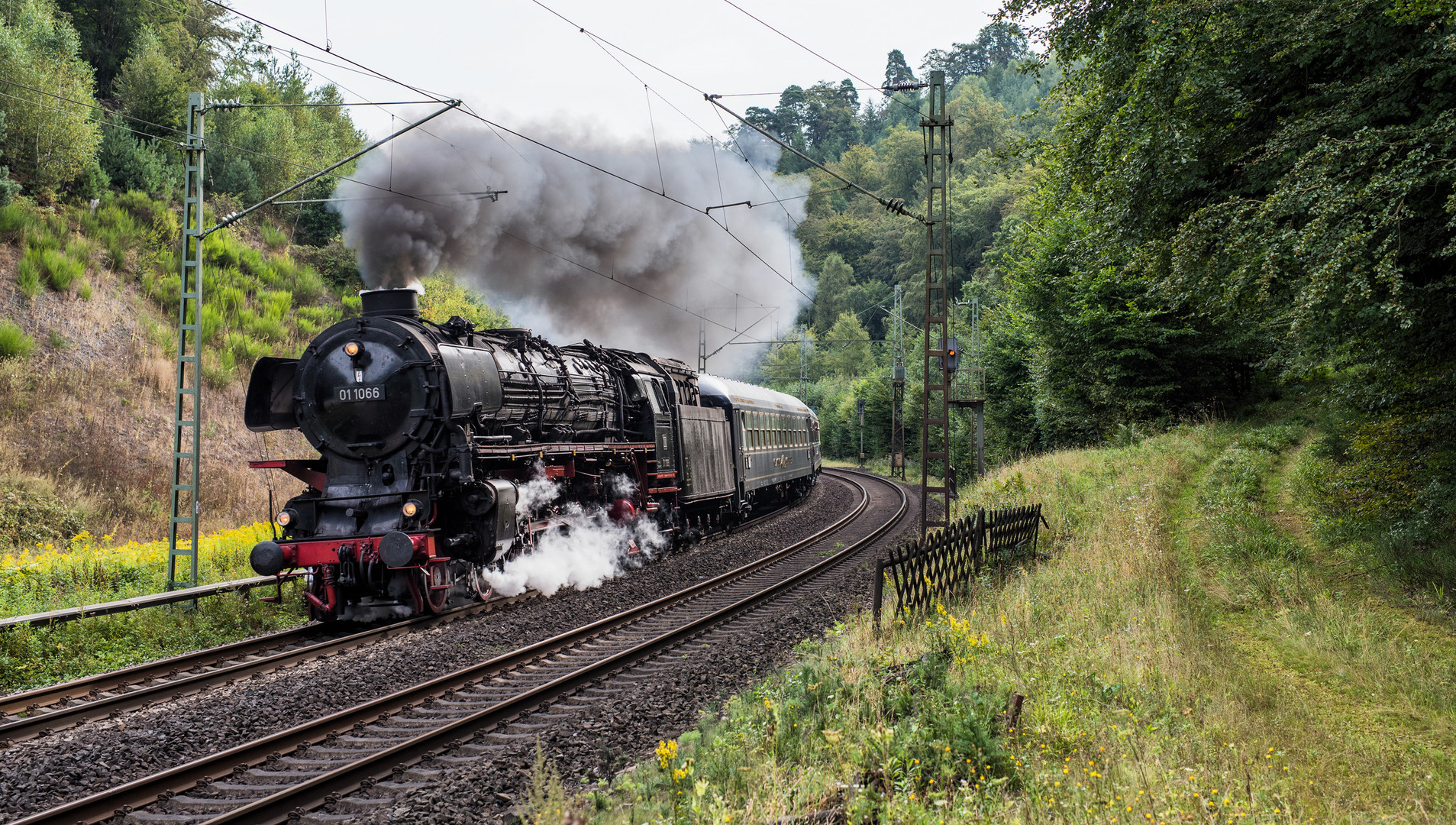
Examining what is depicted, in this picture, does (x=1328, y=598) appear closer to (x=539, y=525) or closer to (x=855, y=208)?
(x=539, y=525)

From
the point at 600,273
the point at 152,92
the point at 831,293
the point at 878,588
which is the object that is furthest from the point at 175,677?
the point at 831,293

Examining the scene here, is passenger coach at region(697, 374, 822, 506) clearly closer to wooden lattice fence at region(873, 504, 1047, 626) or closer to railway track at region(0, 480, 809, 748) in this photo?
wooden lattice fence at region(873, 504, 1047, 626)

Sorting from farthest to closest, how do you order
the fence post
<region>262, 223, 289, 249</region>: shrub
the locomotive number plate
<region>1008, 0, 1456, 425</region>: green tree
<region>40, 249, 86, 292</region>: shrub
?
<region>262, 223, 289, 249</region>: shrub
<region>40, 249, 86, 292</region>: shrub
the locomotive number plate
the fence post
<region>1008, 0, 1456, 425</region>: green tree

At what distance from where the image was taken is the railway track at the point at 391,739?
4.75 metres

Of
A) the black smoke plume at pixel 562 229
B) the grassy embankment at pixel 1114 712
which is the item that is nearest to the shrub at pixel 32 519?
the black smoke plume at pixel 562 229

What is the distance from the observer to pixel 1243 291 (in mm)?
8453

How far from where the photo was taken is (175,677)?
7.36 meters

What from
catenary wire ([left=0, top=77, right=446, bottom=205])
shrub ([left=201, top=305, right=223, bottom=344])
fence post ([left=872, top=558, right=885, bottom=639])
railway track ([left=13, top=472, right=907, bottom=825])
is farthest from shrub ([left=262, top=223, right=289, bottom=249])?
fence post ([left=872, top=558, right=885, bottom=639])

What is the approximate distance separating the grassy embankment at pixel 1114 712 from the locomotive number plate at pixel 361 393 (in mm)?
5816

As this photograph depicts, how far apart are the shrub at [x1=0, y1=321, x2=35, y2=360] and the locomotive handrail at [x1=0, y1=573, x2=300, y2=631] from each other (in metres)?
10.6

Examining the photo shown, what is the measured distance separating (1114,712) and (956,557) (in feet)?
15.3

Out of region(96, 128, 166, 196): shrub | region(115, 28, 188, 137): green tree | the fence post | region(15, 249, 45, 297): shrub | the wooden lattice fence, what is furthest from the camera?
region(115, 28, 188, 137): green tree

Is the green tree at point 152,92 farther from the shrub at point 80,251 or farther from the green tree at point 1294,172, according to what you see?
the green tree at point 1294,172

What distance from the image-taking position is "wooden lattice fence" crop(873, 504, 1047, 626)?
8898 millimetres
